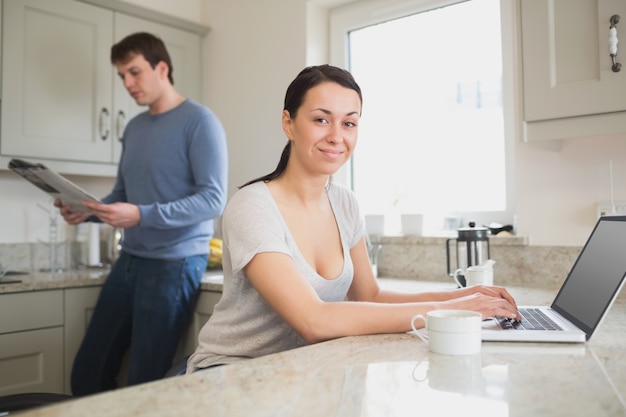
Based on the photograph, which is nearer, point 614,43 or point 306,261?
point 306,261

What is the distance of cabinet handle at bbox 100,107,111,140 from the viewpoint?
106 inches

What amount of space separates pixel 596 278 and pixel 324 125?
2.22ft

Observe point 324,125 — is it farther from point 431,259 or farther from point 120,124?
point 120,124

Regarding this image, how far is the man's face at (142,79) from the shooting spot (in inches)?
91.1

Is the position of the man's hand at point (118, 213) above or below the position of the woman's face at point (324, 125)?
below

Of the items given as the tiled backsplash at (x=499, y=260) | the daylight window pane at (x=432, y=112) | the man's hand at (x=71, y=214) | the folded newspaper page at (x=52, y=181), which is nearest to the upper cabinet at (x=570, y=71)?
the tiled backsplash at (x=499, y=260)

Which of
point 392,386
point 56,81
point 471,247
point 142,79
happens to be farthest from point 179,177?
point 392,386

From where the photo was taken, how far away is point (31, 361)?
222 centimetres

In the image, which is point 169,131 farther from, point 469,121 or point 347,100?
point 469,121

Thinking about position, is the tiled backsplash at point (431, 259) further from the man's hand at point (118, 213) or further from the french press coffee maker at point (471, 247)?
the man's hand at point (118, 213)

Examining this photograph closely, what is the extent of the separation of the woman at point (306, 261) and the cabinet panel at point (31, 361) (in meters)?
1.13

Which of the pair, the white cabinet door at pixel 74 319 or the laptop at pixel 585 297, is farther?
the white cabinet door at pixel 74 319

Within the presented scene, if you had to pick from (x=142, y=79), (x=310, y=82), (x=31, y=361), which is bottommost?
(x=31, y=361)

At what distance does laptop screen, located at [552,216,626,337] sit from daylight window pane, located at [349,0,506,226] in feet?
3.84
